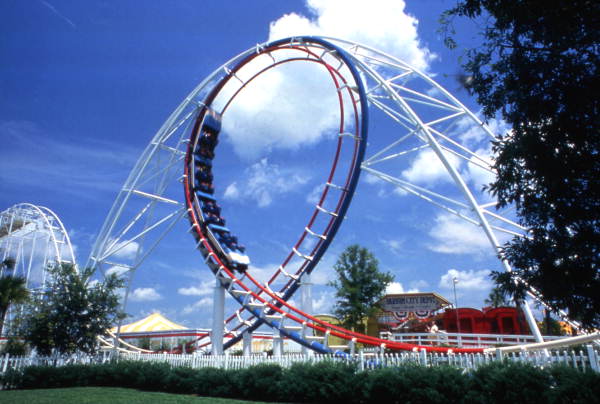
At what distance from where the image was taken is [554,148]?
655cm

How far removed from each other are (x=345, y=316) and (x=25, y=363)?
62.7 feet

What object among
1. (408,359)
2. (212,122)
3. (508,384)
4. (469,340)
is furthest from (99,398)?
(212,122)

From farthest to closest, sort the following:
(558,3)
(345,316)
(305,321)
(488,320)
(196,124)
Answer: (345,316) → (488,320) → (196,124) → (305,321) → (558,3)

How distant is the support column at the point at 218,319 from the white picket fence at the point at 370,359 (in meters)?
2.85

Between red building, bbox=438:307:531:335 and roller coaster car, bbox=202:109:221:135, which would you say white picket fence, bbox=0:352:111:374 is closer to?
roller coaster car, bbox=202:109:221:135

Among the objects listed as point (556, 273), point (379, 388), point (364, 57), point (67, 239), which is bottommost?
point (379, 388)

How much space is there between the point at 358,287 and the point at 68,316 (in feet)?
59.3

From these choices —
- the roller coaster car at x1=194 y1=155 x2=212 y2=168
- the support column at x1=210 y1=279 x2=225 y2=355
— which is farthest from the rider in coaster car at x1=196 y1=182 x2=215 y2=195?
the support column at x1=210 y1=279 x2=225 y2=355

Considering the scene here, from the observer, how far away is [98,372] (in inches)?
685

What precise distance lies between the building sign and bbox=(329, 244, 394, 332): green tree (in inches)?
135

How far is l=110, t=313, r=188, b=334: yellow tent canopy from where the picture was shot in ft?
148

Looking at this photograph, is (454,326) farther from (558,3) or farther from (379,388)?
(558,3)

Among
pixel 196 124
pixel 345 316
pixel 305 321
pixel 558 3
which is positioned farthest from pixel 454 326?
pixel 558 3

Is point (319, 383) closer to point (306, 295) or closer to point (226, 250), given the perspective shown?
point (306, 295)
